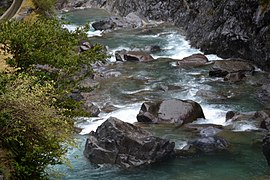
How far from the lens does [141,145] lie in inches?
800

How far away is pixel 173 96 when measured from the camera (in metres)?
29.2

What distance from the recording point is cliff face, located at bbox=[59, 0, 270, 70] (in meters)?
34.1

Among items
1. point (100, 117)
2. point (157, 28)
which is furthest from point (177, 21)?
point (100, 117)

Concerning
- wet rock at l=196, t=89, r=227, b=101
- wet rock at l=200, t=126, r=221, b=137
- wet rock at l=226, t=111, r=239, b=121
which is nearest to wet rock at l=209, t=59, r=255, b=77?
wet rock at l=196, t=89, r=227, b=101

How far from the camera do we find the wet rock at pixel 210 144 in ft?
68.7

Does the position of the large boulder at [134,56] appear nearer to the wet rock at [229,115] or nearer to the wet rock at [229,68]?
the wet rock at [229,68]

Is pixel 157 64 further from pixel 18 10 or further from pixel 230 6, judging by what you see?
pixel 18 10

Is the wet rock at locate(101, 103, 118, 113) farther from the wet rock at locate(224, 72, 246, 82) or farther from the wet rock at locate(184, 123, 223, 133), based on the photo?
the wet rock at locate(224, 72, 246, 82)

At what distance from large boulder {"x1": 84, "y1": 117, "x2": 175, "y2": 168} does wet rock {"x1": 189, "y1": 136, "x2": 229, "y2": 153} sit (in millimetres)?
1276

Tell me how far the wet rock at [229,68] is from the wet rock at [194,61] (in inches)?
97.3

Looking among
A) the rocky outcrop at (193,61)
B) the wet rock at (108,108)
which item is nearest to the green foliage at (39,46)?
the wet rock at (108,108)

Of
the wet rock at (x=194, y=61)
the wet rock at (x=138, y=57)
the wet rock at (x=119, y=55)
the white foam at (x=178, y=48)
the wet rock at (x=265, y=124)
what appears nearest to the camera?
the wet rock at (x=265, y=124)

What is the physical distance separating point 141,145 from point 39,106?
9.17 metres

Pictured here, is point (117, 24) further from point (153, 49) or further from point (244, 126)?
point (244, 126)
